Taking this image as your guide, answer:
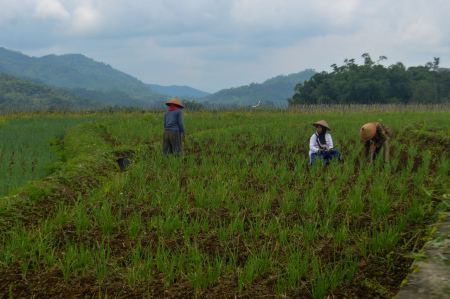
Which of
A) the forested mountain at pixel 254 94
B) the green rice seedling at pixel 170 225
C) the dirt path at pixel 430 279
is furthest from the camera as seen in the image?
the forested mountain at pixel 254 94

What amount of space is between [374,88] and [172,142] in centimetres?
4480

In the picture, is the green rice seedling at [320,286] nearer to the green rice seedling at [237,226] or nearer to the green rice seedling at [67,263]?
the green rice seedling at [237,226]

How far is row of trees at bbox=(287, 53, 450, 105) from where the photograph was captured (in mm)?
47250

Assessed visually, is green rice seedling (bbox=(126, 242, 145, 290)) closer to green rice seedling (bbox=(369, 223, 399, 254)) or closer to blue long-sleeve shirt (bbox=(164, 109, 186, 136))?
green rice seedling (bbox=(369, 223, 399, 254))

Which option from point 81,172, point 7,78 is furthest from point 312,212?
point 7,78

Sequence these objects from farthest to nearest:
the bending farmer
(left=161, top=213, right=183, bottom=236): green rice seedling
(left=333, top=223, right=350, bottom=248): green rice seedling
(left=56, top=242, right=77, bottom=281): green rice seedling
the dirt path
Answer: the bending farmer → (left=161, top=213, right=183, bottom=236): green rice seedling → (left=333, top=223, right=350, bottom=248): green rice seedling → (left=56, top=242, right=77, bottom=281): green rice seedling → the dirt path

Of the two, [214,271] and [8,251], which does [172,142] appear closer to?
[8,251]

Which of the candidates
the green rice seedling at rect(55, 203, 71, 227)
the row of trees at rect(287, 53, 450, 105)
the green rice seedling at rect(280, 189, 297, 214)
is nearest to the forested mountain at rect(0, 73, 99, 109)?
the row of trees at rect(287, 53, 450, 105)

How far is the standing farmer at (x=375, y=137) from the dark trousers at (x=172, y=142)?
11.6ft

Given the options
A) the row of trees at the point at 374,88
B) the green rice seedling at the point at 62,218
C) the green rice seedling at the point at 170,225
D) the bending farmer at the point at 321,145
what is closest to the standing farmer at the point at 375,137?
the bending farmer at the point at 321,145

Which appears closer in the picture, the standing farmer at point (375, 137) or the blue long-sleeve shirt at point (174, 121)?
the standing farmer at point (375, 137)

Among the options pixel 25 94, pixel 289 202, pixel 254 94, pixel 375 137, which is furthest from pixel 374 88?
pixel 254 94

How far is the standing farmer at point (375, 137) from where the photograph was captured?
6504 millimetres

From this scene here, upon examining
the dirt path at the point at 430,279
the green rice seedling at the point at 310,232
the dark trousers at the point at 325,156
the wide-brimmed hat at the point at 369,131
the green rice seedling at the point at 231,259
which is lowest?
the green rice seedling at the point at 231,259
